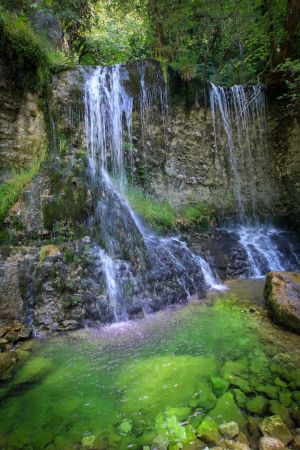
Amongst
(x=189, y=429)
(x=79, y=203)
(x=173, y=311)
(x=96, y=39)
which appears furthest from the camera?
(x=96, y=39)

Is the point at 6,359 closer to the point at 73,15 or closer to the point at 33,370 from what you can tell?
the point at 33,370

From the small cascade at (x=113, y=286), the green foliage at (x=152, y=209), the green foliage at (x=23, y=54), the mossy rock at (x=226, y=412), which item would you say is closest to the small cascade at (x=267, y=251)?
the green foliage at (x=152, y=209)

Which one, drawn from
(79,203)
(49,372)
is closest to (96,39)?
(79,203)

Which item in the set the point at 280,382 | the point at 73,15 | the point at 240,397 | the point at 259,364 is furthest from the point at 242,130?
the point at 240,397

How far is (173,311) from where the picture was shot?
187 inches

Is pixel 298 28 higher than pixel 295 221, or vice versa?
pixel 298 28

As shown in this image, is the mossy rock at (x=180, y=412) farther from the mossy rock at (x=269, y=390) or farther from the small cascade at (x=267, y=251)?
the small cascade at (x=267, y=251)

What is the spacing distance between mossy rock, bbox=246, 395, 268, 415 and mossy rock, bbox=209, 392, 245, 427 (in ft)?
0.36

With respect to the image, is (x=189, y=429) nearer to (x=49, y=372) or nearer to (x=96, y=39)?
(x=49, y=372)

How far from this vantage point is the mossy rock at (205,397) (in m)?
2.59

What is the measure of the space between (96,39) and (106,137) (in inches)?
259

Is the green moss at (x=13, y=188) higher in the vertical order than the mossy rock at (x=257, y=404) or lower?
higher

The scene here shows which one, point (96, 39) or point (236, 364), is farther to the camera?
point (96, 39)

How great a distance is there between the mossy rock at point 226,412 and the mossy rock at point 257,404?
111 mm
